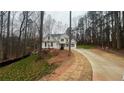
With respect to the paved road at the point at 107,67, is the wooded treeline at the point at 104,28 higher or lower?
higher

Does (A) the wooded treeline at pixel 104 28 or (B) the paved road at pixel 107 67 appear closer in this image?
(B) the paved road at pixel 107 67

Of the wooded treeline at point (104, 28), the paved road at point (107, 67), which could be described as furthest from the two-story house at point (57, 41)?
the paved road at point (107, 67)

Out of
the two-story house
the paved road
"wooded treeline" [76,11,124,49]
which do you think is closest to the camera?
the paved road

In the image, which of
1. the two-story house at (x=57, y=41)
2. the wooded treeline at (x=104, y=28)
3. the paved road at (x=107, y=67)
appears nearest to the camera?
the paved road at (x=107, y=67)

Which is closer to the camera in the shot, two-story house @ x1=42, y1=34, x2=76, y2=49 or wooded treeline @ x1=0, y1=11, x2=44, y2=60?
wooded treeline @ x1=0, y1=11, x2=44, y2=60

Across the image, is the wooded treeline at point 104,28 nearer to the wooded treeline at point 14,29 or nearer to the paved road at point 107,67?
the paved road at point 107,67

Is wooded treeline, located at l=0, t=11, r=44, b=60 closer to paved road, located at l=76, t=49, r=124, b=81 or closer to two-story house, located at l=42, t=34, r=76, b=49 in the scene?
two-story house, located at l=42, t=34, r=76, b=49

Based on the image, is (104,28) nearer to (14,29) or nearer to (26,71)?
(14,29)

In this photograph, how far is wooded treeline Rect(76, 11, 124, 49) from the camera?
9627 millimetres

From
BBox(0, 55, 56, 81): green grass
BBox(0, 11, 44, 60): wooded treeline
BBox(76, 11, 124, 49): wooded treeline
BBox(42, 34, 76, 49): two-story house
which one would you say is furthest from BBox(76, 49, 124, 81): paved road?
BBox(42, 34, 76, 49): two-story house

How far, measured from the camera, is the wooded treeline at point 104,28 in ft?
31.6

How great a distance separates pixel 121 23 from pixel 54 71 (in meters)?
4.56

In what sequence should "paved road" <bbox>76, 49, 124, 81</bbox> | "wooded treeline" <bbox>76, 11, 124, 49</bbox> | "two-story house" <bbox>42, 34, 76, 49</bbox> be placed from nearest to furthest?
1. "paved road" <bbox>76, 49, 124, 81</bbox>
2. "wooded treeline" <bbox>76, 11, 124, 49</bbox>
3. "two-story house" <bbox>42, 34, 76, 49</bbox>
